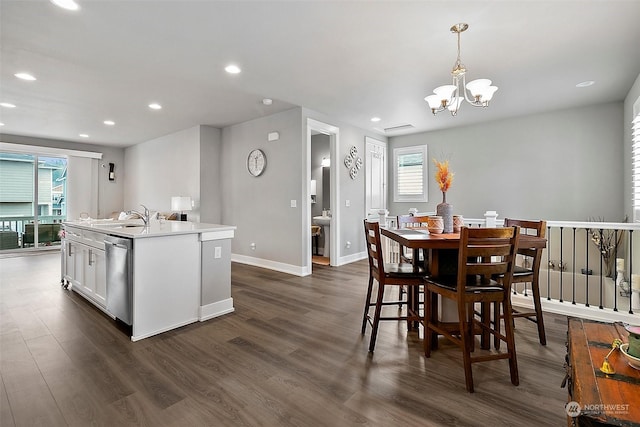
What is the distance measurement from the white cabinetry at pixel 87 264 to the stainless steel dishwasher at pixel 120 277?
0.22m

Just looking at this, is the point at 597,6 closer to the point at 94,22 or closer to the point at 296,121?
the point at 296,121

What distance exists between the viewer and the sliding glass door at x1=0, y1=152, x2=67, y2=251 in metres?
6.84

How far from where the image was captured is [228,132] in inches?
234

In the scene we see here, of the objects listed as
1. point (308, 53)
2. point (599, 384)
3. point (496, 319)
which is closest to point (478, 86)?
point (308, 53)

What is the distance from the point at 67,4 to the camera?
7.23 ft

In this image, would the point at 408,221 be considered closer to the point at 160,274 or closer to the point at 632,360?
the point at 632,360

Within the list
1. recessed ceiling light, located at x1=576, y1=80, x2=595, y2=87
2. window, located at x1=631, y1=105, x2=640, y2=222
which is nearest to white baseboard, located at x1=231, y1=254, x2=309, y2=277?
window, located at x1=631, y1=105, x2=640, y2=222

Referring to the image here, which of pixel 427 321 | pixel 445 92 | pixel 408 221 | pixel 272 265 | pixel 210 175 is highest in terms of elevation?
pixel 445 92

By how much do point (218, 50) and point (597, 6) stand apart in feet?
10.3

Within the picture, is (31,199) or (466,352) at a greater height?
(31,199)

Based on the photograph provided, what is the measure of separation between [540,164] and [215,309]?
5542mm

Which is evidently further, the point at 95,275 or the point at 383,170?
the point at 383,170

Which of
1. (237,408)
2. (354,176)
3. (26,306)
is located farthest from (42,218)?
(237,408)

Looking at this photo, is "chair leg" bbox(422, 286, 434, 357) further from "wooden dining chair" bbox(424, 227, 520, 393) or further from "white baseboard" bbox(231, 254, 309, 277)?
"white baseboard" bbox(231, 254, 309, 277)
